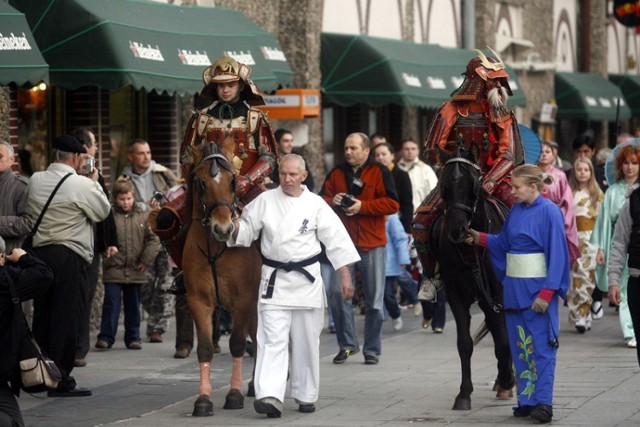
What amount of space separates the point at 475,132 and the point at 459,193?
104cm

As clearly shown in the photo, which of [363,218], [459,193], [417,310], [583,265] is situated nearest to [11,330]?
[459,193]

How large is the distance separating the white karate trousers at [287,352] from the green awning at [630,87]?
26441mm

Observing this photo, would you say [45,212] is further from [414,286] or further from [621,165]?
[414,286]

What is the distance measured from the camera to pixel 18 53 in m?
13.7

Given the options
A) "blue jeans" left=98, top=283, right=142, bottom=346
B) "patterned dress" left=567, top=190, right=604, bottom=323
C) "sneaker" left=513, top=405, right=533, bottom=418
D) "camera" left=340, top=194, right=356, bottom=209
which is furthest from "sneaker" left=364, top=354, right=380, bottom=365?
"sneaker" left=513, top=405, right=533, bottom=418

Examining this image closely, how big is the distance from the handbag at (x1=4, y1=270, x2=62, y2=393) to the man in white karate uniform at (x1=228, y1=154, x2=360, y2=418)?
5.97 ft

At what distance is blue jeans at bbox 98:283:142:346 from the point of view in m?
15.2

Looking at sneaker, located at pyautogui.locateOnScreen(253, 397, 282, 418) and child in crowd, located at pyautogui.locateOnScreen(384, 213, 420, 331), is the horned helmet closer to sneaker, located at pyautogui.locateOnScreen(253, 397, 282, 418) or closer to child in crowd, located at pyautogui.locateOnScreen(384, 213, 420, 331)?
sneaker, located at pyautogui.locateOnScreen(253, 397, 282, 418)

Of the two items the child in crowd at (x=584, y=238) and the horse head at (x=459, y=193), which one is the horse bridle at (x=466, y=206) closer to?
the horse head at (x=459, y=193)

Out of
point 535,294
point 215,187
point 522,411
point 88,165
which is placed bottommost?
point 522,411

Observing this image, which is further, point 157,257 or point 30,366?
point 157,257

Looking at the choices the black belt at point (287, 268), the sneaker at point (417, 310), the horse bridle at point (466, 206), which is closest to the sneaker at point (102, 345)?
the black belt at point (287, 268)

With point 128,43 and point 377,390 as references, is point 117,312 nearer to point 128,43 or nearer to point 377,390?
point 128,43

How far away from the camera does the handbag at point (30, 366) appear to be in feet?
31.3
